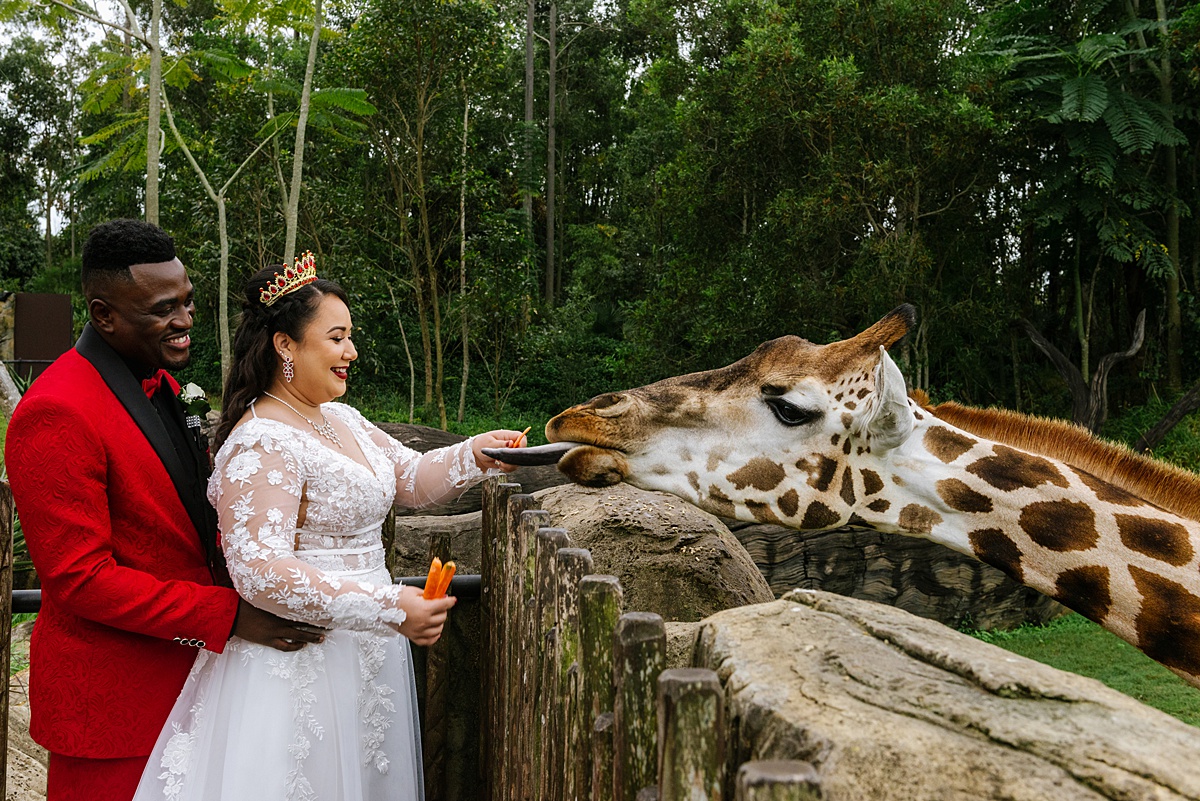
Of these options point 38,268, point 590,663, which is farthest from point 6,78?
point 590,663

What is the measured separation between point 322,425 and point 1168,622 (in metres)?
2.28

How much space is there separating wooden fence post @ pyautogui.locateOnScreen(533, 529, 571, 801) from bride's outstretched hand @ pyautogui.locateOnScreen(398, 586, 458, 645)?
0.26 meters

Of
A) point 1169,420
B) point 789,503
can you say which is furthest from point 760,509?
point 1169,420

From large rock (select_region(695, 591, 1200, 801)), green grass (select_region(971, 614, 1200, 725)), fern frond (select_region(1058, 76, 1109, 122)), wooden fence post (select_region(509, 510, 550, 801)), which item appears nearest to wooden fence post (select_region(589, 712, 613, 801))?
large rock (select_region(695, 591, 1200, 801))

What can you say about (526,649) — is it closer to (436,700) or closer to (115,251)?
(436,700)

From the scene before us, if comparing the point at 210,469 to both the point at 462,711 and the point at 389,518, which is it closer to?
the point at 389,518

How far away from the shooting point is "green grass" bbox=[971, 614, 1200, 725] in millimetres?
5273

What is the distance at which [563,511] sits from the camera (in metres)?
3.31

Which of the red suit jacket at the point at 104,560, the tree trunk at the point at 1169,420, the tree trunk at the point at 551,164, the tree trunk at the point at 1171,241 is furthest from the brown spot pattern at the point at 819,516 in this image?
the tree trunk at the point at 551,164

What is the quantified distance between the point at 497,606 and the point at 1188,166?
461 inches

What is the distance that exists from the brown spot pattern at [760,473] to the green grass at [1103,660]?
3399 millimetres

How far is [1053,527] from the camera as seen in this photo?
7.90 feet

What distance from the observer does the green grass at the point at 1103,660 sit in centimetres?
527

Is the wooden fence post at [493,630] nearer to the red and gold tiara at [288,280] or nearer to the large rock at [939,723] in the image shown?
the red and gold tiara at [288,280]
